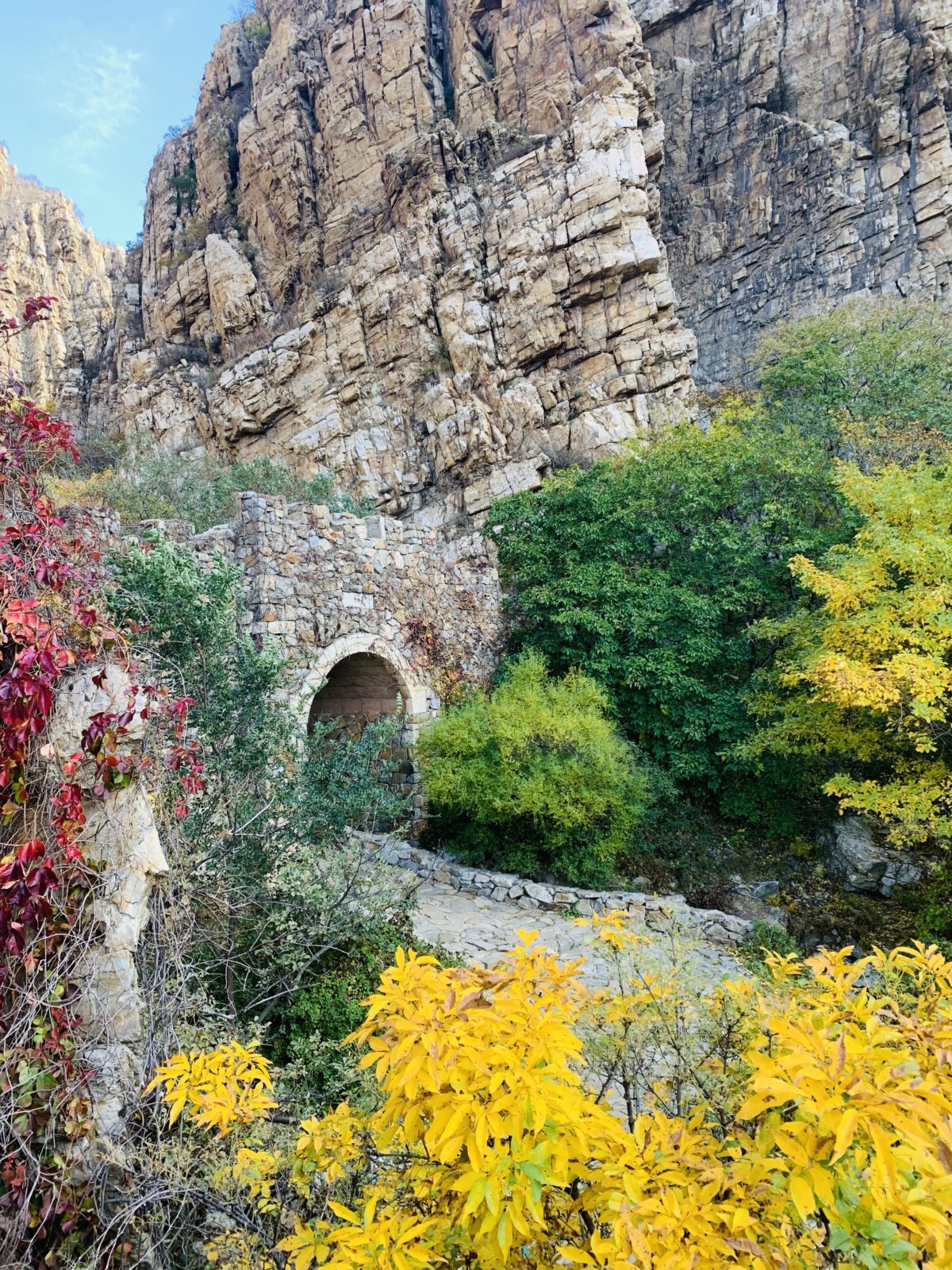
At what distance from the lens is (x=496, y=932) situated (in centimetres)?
657

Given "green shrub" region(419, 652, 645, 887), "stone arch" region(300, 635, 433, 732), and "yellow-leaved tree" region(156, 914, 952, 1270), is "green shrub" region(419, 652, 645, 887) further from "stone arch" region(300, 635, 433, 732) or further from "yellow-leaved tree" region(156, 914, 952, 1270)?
"yellow-leaved tree" region(156, 914, 952, 1270)

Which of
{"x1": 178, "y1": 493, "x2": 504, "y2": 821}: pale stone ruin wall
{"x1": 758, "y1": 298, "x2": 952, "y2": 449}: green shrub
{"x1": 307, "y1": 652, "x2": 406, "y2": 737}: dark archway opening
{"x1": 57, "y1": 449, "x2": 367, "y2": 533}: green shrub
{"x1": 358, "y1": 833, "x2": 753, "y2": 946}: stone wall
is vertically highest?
{"x1": 57, "y1": 449, "x2": 367, "y2": 533}: green shrub

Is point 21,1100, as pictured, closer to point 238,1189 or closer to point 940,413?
point 238,1189

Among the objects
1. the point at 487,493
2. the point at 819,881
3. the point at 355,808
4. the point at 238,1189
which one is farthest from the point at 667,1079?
the point at 487,493

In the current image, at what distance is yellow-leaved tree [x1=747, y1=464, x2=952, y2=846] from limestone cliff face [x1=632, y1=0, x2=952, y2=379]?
59.9 feet

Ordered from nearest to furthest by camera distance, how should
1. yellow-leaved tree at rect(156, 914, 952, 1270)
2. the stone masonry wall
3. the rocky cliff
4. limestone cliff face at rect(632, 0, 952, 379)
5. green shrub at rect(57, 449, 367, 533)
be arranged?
yellow-leaved tree at rect(156, 914, 952, 1270)
the stone masonry wall
green shrub at rect(57, 449, 367, 533)
the rocky cliff
limestone cliff face at rect(632, 0, 952, 379)

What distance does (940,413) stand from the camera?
440 inches

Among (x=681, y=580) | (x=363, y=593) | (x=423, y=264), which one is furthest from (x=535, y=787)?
(x=423, y=264)

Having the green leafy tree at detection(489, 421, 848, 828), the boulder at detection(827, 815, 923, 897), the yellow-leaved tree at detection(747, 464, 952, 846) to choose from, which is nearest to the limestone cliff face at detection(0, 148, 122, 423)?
the green leafy tree at detection(489, 421, 848, 828)

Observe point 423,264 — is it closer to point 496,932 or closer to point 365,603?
point 365,603

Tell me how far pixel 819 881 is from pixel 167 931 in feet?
28.3

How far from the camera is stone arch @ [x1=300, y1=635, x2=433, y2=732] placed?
28.4 feet

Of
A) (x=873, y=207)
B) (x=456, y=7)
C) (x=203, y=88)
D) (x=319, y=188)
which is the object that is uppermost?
(x=203, y=88)

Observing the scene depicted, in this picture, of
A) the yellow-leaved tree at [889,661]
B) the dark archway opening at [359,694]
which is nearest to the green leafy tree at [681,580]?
the yellow-leaved tree at [889,661]
